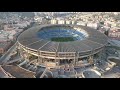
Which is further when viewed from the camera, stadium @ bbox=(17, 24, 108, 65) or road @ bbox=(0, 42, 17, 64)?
road @ bbox=(0, 42, 17, 64)

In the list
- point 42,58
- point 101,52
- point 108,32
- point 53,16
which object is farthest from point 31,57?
point 53,16

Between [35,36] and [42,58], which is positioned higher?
[35,36]

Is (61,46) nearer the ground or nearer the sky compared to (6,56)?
nearer the sky

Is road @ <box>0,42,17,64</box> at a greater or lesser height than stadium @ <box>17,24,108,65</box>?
lesser

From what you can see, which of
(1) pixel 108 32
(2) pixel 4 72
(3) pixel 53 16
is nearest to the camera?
(2) pixel 4 72

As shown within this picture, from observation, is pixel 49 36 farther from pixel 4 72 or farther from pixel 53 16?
pixel 53 16

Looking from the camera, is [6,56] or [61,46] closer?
[61,46]

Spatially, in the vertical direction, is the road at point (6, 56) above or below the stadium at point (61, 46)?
below

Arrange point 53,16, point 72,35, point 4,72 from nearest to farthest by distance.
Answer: point 4,72 < point 72,35 < point 53,16
